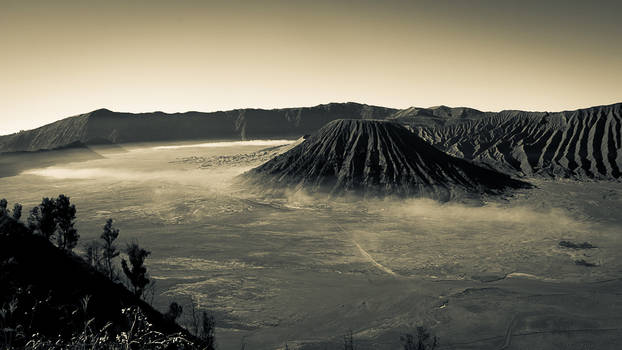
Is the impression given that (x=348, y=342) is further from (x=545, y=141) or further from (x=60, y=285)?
(x=545, y=141)

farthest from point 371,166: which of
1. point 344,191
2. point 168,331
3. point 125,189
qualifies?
point 168,331

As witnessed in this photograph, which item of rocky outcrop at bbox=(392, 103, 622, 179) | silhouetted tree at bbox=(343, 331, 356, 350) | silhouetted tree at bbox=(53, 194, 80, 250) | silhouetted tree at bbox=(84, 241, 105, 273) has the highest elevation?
rocky outcrop at bbox=(392, 103, 622, 179)

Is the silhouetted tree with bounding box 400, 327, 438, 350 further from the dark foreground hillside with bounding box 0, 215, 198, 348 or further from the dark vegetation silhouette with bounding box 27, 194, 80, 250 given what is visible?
the dark vegetation silhouette with bounding box 27, 194, 80, 250

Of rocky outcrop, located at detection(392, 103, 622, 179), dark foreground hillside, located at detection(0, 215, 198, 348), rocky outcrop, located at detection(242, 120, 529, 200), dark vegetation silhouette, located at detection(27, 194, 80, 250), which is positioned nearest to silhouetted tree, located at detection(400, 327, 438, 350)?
dark foreground hillside, located at detection(0, 215, 198, 348)

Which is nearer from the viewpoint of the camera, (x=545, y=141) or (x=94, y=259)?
(x=94, y=259)

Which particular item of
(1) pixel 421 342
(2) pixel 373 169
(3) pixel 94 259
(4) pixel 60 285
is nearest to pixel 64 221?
(3) pixel 94 259

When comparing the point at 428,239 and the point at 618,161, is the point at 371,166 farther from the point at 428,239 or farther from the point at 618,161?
the point at 618,161

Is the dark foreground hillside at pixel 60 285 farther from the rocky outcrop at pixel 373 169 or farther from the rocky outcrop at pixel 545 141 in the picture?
the rocky outcrop at pixel 545 141
